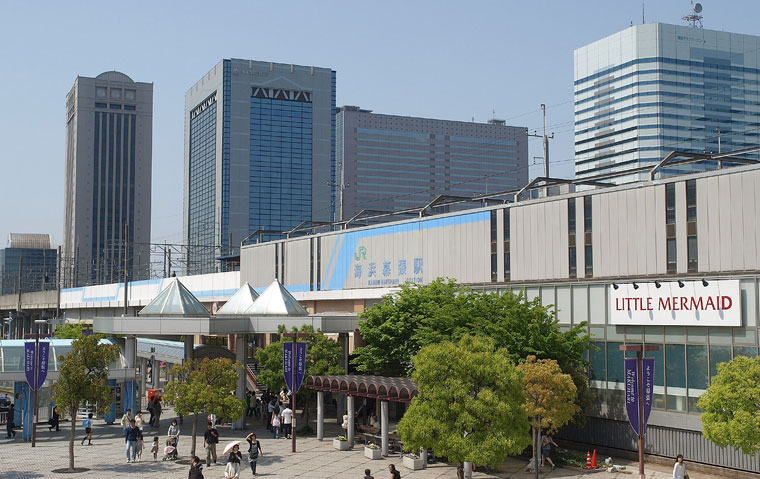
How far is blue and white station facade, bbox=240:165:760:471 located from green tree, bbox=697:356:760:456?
518 cm

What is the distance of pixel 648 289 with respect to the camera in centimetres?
3556

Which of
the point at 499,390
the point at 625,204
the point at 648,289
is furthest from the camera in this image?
the point at 625,204

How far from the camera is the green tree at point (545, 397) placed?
32.4m

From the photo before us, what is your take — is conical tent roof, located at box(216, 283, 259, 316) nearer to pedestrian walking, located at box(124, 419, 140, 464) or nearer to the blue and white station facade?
the blue and white station facade

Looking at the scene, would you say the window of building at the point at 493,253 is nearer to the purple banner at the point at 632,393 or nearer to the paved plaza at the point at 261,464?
the paved plaza at the point at 261,464

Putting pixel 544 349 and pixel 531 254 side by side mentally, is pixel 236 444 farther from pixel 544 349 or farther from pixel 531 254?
pixel 531 254

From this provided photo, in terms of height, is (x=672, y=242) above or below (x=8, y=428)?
above

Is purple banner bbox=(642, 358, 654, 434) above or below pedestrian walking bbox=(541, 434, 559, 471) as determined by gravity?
above

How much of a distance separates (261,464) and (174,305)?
1703 centimetres

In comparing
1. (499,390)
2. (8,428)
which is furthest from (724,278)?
(8,428)

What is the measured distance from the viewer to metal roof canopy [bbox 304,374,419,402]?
112 ft

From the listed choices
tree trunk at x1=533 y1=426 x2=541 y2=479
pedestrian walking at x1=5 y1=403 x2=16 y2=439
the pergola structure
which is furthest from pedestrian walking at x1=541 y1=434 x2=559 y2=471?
pedestrian walking at x1=5 y1=403 x2=16 y2=439

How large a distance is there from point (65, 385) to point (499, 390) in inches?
713

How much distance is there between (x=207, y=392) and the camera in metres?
34.2
